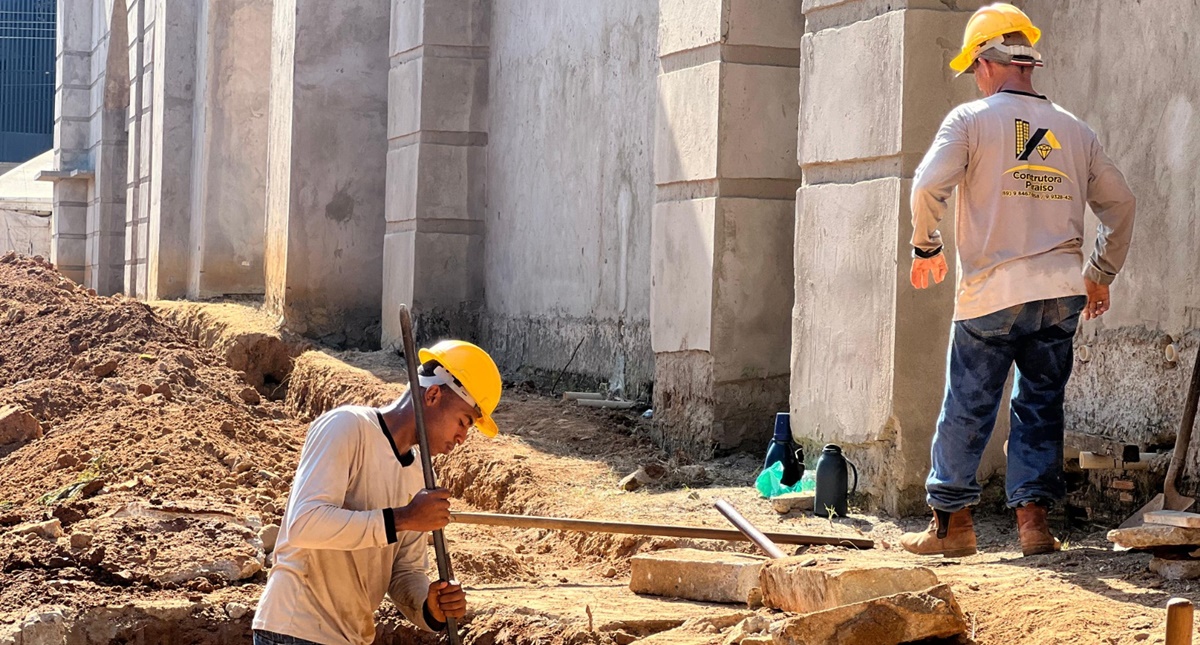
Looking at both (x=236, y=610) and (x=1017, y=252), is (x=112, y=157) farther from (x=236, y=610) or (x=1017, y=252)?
(x=1017, y=252)

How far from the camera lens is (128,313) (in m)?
12.6

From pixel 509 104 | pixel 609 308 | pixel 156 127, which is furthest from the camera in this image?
pixel 156 127

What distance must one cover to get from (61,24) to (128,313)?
14835mm

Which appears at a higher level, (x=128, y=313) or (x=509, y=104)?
(x=509, y=104)

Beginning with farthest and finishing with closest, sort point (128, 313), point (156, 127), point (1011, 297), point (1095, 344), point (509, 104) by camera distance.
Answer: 1. point (156, 127)
2. point (128, 313)
3. point (509, 104)
4. point (1095, 344)
5. point (1011, 297)

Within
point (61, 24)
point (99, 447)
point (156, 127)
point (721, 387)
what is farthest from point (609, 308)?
point (61, 24)

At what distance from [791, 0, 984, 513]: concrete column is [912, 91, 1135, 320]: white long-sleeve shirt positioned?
90 cm

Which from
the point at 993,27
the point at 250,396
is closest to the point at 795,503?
the point at 993,27

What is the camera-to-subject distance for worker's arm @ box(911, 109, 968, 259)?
14.8ft

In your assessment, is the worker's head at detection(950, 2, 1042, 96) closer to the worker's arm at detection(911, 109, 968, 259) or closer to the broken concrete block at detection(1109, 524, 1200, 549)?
the worker's arm at detection(911, 109, 968, 259)

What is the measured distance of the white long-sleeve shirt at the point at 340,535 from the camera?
3420mm

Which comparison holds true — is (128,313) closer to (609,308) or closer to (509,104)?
(509,104)

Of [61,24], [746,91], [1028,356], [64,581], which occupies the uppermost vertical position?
[61,24]

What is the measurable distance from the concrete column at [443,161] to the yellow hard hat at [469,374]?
7.05m
